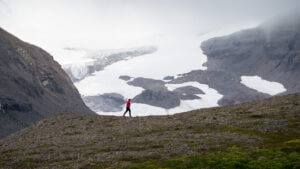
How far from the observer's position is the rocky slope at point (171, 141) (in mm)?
23922

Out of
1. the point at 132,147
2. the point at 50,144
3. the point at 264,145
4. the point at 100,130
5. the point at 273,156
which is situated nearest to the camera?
the point at 273,156

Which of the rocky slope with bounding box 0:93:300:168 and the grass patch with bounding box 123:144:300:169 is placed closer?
the grass patch with bounding box 123:144:300:169

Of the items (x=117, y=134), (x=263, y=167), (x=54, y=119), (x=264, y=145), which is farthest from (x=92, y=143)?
(x=54, y=119)

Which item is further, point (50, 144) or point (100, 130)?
point (100, 130)

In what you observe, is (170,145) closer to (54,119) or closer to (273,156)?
(273,156)

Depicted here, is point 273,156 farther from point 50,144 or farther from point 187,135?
point 50,144

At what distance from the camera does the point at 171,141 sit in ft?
110

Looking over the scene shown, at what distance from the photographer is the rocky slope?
2392 centimetres

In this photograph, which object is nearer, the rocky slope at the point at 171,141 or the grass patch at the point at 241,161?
the grass patch at the point at 241,161

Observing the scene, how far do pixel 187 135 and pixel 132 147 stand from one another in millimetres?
7296

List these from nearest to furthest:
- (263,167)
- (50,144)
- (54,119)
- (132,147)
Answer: (263,167)
(132,147)
(50,144)
(54,119)

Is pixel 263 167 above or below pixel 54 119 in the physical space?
below

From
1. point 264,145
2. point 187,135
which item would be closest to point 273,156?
point 264,145

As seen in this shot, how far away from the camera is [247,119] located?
43.5m
